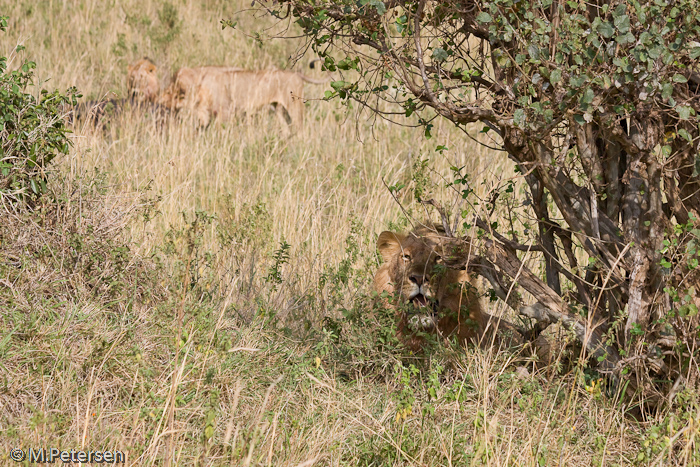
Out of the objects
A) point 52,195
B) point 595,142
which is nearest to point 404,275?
point 595,142

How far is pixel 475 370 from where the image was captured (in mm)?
3965

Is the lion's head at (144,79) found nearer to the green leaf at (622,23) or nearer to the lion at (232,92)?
the lion at (232,92)

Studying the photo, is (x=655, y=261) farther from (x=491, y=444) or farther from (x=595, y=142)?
(x=491, y=444)

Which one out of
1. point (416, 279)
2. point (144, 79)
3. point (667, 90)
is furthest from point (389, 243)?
point (144, 79)

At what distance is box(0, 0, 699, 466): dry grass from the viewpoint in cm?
305

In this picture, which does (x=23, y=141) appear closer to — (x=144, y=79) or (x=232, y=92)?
(x=232, y=92)

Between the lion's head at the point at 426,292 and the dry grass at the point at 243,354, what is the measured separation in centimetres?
16

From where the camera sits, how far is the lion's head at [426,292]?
411cm

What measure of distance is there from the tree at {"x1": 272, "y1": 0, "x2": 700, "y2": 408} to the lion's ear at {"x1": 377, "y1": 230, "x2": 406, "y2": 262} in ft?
2.35

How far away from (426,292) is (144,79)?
747cm

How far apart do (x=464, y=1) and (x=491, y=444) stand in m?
1.87

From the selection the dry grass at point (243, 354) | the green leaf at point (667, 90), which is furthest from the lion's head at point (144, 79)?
the green leaf at point (667, 90)

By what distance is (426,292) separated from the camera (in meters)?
4.17

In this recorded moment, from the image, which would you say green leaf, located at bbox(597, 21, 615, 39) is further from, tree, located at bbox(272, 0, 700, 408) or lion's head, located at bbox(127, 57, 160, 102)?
lion's head, located at bbox(127, 57, 160, 102)
